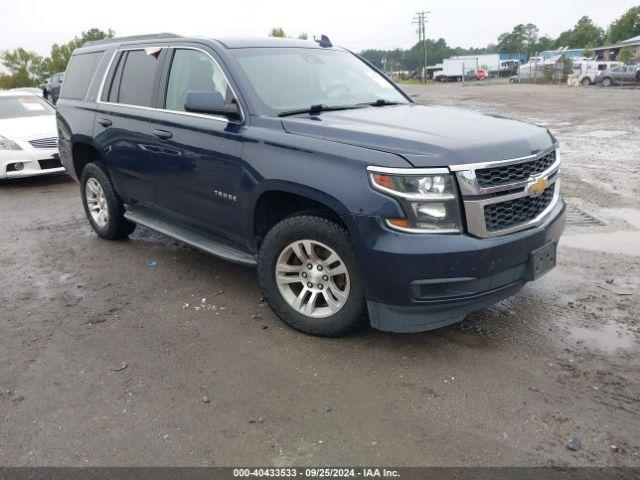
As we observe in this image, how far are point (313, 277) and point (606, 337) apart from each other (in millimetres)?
1996

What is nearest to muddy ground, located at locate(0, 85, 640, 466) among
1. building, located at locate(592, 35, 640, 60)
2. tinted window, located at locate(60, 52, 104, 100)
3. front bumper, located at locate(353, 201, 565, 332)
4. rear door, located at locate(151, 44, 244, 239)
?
front bumper, located at locate(353, 201, 565, 332)

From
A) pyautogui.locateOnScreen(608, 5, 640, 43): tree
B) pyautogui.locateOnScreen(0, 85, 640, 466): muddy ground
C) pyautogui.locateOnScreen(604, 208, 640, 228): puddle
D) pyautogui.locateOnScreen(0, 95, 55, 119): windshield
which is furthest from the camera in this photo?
pyautogui.locateOnScreen(608, 5, 640, 43): tree

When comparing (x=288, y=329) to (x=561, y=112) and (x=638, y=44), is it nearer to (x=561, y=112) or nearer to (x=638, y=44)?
(x=561, y=112)

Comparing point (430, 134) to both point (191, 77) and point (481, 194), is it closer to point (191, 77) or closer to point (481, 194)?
point (481, 194)

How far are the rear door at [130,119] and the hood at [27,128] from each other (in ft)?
14.8

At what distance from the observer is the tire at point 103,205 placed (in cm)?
573

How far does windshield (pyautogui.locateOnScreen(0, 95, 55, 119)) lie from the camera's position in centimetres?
1037

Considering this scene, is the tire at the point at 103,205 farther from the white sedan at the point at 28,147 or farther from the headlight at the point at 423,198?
the white sedan at the point at 28,147

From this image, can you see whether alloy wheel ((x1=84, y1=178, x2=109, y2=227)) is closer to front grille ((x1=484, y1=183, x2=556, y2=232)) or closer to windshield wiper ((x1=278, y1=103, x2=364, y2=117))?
windshield wiper ((x1=278, y1=103, x2=364, y2=117))

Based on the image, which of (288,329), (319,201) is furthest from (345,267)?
(288,329)

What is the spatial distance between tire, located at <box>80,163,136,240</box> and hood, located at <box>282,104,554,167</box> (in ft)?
8.83

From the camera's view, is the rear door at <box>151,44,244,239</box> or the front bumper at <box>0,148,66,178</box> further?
the front bumper at <box>0,148,66,178</box>

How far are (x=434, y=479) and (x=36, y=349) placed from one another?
274 cm

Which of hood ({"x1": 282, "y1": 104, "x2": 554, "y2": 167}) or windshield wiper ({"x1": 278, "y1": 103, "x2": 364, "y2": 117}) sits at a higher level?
windshield wiper ({"x1": 278, "y1": 103, "x2": 364, "y2": 117})
